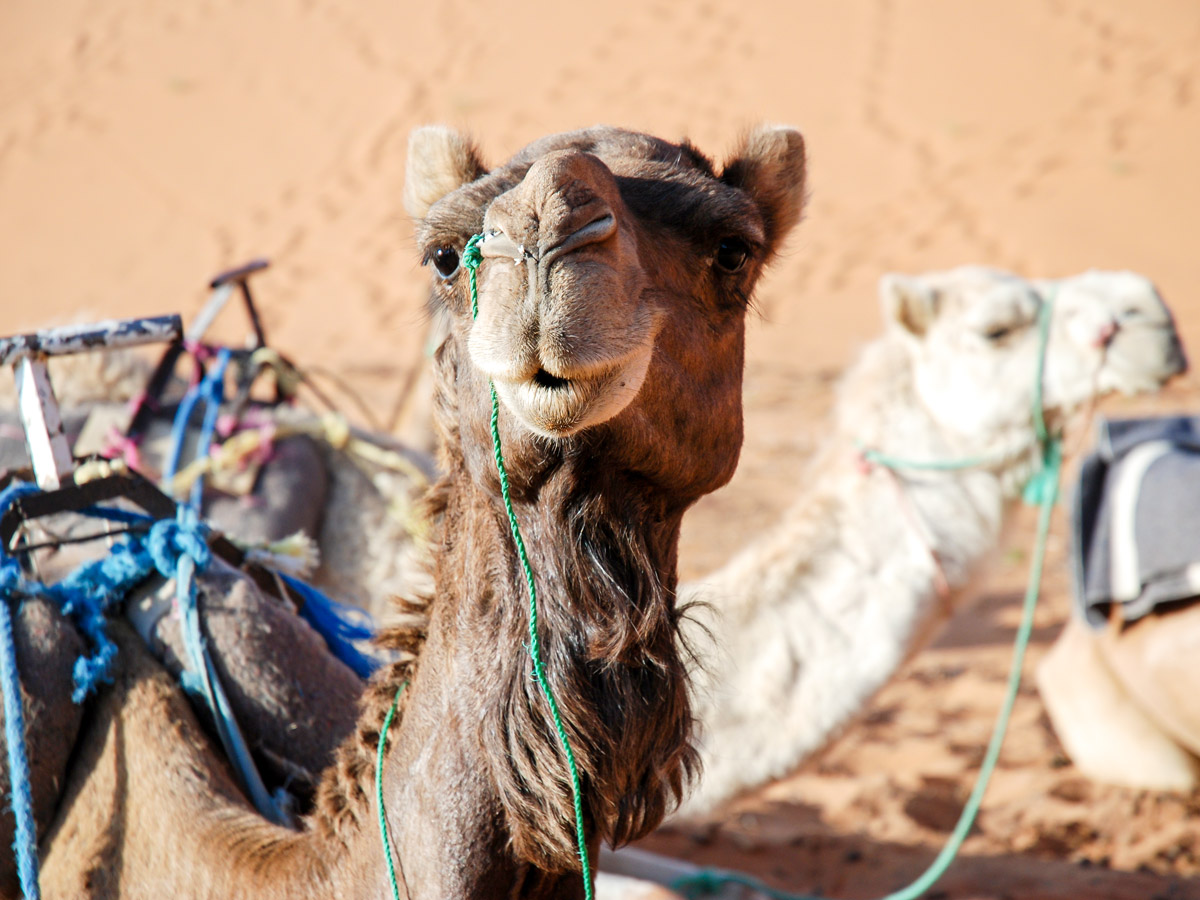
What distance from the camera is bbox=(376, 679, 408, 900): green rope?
1531mm

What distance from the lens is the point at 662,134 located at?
62.1 ft

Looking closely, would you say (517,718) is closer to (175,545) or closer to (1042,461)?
(175,545)

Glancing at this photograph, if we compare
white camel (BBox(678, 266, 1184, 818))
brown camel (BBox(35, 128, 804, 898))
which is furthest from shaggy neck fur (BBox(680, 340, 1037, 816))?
brown camel (BBox(35, 128, 804, 898))

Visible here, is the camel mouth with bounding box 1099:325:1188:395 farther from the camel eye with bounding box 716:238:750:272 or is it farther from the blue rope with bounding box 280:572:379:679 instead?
the blue rope with bounding box 280:572:379:679

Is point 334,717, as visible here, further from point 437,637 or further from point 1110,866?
point 1110,866

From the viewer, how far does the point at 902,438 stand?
13.5 ft

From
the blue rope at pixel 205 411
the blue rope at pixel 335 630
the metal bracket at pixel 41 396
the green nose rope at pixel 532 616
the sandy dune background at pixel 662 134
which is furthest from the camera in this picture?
the sandy dune background at pixel 662 134

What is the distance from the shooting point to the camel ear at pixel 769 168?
1978 millimetres

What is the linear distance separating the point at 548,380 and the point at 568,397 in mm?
32

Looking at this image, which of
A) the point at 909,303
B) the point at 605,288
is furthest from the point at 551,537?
the point at 909,303

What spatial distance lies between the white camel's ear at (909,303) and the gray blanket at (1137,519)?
0.87 metres

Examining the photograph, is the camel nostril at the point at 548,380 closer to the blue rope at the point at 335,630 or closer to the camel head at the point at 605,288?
the camel head at the point at 605,288

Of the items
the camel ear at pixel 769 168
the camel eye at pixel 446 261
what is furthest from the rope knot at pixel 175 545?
the camel ear at pixel 769 168

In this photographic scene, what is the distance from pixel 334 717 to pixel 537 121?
2007 centimetres
